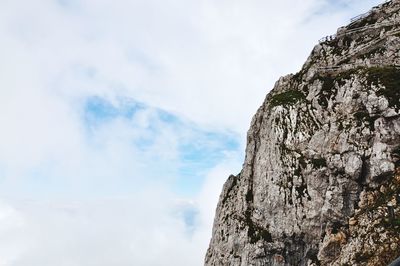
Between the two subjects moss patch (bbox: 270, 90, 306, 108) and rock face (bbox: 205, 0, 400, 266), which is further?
moss patch (bbox: 270, 90, 306, 108)

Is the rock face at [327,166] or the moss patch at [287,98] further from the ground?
the moss patch at [287,98]

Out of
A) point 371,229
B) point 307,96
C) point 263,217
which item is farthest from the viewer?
point 307,96

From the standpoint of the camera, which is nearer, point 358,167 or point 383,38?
point 358,167

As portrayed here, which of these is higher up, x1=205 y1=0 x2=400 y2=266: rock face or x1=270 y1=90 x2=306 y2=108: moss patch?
x1=270 y1=90 x2=306 y2=108: moss patch

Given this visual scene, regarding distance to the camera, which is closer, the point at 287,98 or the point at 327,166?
the point at 327,166

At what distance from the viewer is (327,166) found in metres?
59.2

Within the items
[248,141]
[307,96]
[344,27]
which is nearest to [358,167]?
[307,96]

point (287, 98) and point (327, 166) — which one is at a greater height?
point (287, 98)

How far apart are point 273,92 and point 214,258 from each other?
31297mm

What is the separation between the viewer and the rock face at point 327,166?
5306 cm

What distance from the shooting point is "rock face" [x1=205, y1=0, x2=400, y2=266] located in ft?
174

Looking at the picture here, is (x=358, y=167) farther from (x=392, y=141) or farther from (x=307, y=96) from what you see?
(x=307, y=96)

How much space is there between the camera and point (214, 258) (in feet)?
232

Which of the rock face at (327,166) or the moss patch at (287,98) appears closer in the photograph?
the rock face at (327,166)
